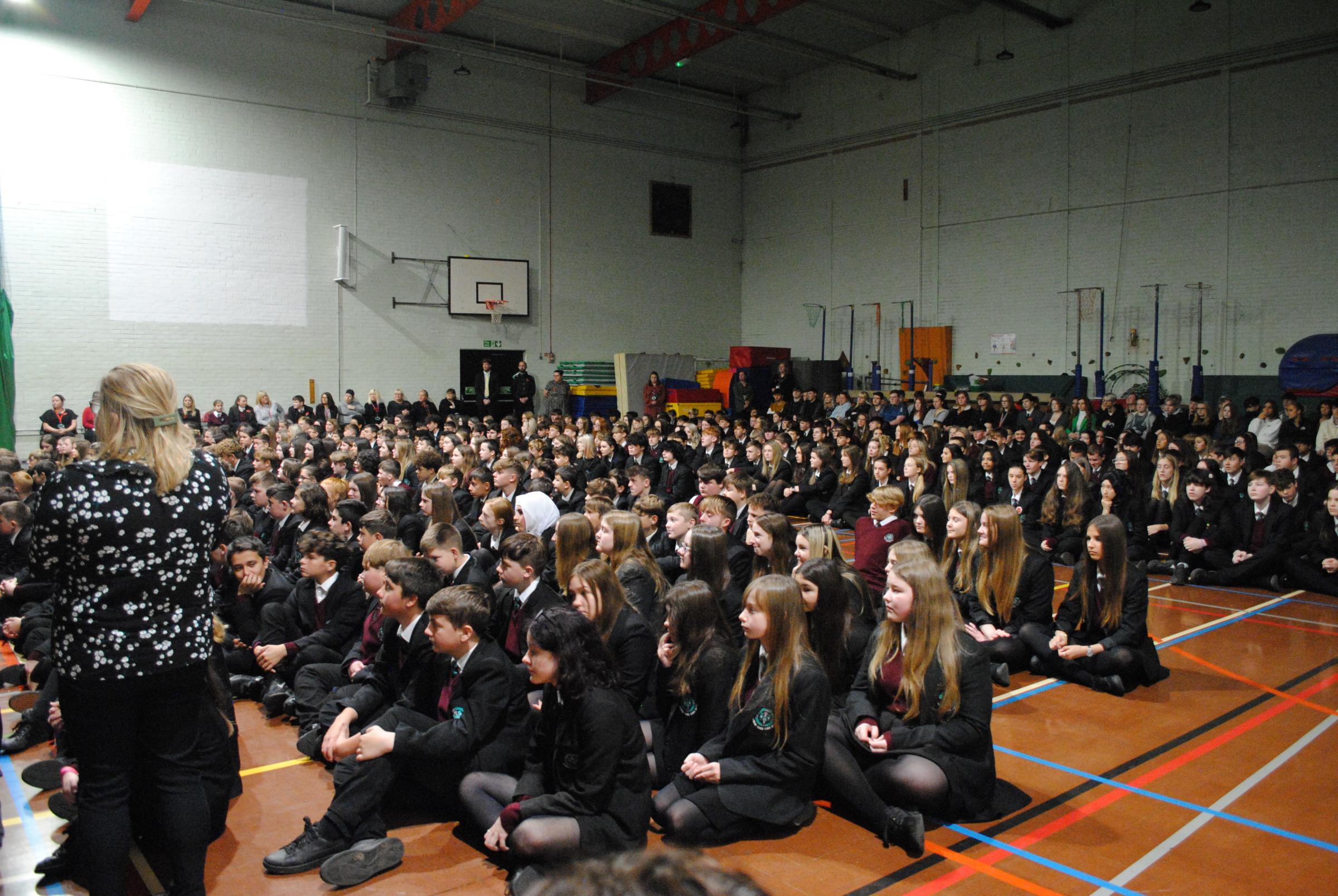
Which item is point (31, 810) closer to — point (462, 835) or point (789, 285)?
point (462, 835)

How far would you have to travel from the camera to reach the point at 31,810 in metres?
3.99

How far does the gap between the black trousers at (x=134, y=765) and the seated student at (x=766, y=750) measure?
1.70 meters

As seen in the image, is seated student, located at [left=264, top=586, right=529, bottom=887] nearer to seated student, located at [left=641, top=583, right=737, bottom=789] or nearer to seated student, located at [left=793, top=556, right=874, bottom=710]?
seated student, located at [left=641, top=583, right=737, bottom=789]

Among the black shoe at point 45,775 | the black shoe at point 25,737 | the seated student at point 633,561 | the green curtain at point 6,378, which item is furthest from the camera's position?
the green curtain at point 6,378

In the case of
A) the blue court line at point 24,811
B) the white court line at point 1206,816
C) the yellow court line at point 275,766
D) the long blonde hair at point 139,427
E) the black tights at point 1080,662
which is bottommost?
the yellow court line at point 275,766

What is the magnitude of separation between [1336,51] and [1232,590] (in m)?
10.5

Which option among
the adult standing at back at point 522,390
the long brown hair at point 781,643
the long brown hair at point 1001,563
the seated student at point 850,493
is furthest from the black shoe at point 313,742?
the adult standing at back at point 522,390

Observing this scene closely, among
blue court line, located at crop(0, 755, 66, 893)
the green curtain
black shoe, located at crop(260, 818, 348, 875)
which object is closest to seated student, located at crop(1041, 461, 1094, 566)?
black shoe, located at crop(260, 818, 348, 875)

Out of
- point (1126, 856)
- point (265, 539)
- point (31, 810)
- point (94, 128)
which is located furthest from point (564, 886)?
point (94, 128)

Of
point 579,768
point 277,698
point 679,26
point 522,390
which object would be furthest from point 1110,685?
point 679,26

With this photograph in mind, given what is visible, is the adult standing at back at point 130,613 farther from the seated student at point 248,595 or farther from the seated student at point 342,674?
the seated student at point 248,595

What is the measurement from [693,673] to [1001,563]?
9.09 feet

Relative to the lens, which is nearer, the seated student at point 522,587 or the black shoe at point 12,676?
the seated student at point 522,587

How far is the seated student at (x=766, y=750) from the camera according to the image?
3562mm
